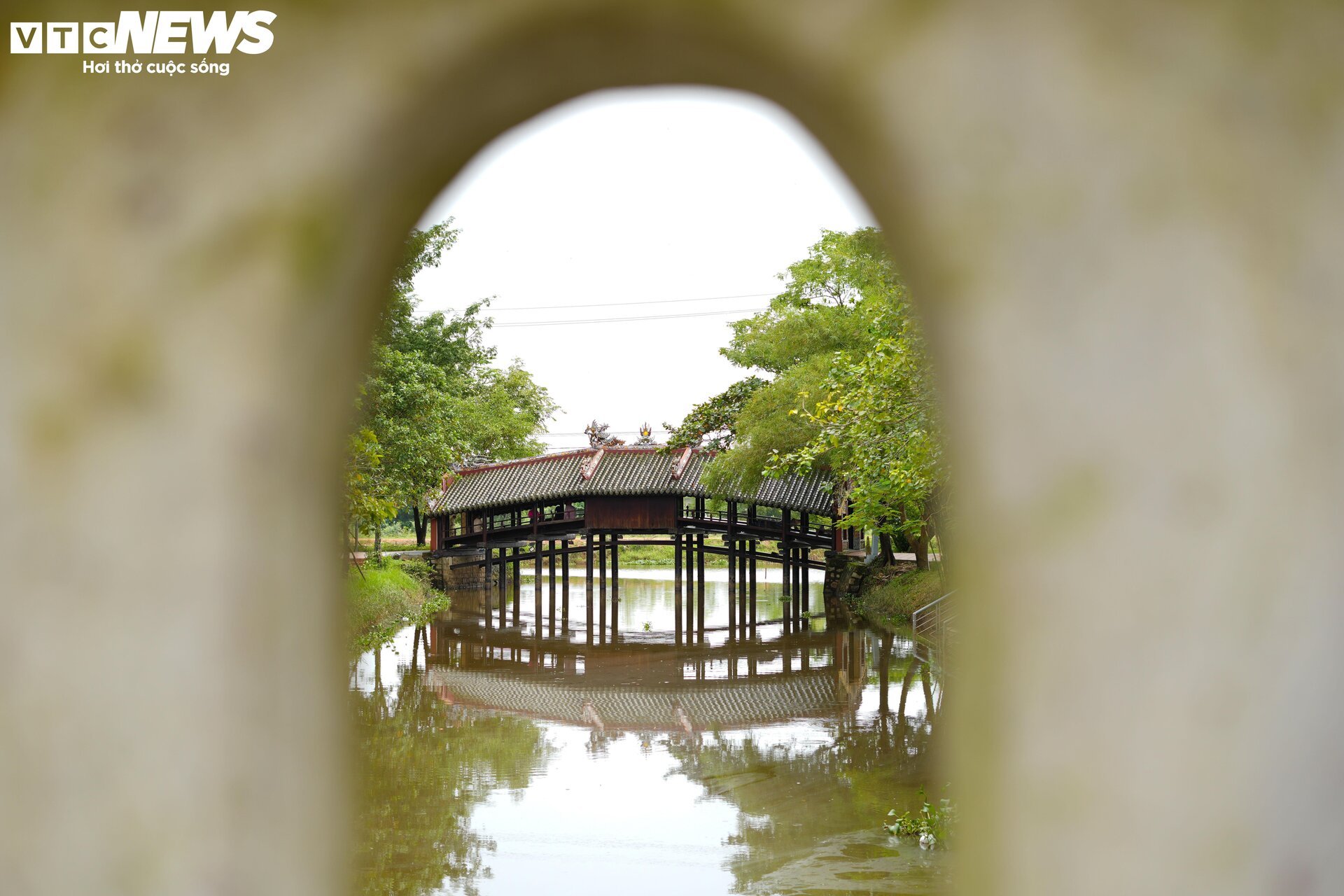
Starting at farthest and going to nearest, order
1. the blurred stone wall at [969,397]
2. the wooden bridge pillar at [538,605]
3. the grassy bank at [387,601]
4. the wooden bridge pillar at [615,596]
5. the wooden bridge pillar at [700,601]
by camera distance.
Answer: the wooden bridge pillar at [615,596], the wooden bridge pillar at [538,605], the wooden bridge pillar at [700,601], the grassy bank at [387,601], the blurred stone wall at [969,397]

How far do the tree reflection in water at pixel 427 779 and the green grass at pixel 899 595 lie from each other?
27.8ft

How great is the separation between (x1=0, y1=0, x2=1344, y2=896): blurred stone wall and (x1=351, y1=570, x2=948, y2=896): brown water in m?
5.23

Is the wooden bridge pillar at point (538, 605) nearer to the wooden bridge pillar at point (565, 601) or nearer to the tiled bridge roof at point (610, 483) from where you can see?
the wooden bridge pillar at point (565, 601)

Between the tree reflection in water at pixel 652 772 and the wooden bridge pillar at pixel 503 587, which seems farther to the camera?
the wooden bridge pillar at pixel 503 587

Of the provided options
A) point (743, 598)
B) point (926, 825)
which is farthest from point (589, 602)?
point (926, 825)

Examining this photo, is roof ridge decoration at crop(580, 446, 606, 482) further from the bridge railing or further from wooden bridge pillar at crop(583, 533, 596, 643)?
the bridge railing

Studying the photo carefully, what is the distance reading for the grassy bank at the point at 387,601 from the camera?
16.7 metres

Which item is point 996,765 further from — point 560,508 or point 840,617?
point 560,508

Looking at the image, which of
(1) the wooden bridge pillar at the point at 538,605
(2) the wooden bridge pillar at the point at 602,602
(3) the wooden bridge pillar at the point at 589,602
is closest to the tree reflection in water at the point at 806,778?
(3) the wooden bridge pillar at the point at 589,602

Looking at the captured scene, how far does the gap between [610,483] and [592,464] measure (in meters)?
0.76

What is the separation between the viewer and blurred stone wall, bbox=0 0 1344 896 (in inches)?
56.6

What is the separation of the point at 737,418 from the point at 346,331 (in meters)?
17.6

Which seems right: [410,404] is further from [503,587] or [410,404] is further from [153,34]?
[153,34]

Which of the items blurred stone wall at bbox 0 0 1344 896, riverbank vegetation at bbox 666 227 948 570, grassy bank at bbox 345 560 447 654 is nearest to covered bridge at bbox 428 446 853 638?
riverbank vegetation at bbox 666 227 948 570
